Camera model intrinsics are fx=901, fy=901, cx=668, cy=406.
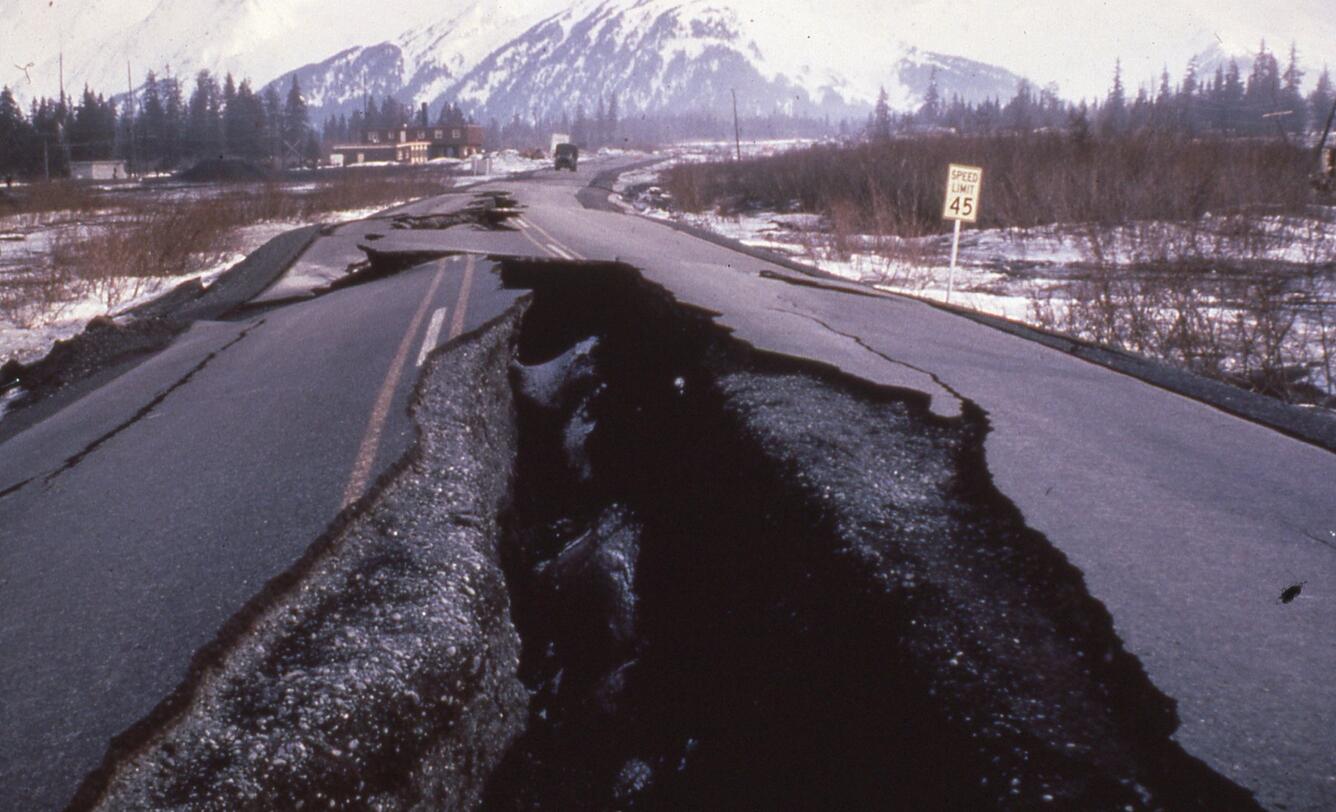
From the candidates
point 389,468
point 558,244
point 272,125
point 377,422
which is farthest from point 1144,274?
point 272,125

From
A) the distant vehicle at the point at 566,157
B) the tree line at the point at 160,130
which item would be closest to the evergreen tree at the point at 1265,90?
the distant vehicle at the point at 566,157

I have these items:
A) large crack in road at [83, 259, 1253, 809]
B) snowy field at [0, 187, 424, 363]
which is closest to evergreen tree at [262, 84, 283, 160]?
snowy field at [0, 187, 424, 363]

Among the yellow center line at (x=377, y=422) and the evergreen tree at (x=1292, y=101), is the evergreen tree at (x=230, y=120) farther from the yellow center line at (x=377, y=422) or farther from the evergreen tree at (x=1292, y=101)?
the yellow center line at (x=377, y=422)

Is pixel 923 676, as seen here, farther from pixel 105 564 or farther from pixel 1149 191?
pixel 1149 191

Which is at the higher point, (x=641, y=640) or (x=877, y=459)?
(x=877, y=459)

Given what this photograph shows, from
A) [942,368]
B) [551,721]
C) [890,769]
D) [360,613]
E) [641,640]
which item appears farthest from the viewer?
[942,368]

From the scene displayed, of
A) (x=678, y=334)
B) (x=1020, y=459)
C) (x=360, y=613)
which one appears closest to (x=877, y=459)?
(x=1020, y=459)

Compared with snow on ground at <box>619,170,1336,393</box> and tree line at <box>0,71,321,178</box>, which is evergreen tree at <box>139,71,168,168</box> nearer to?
tree line at <box>0,71,321,178</box>
